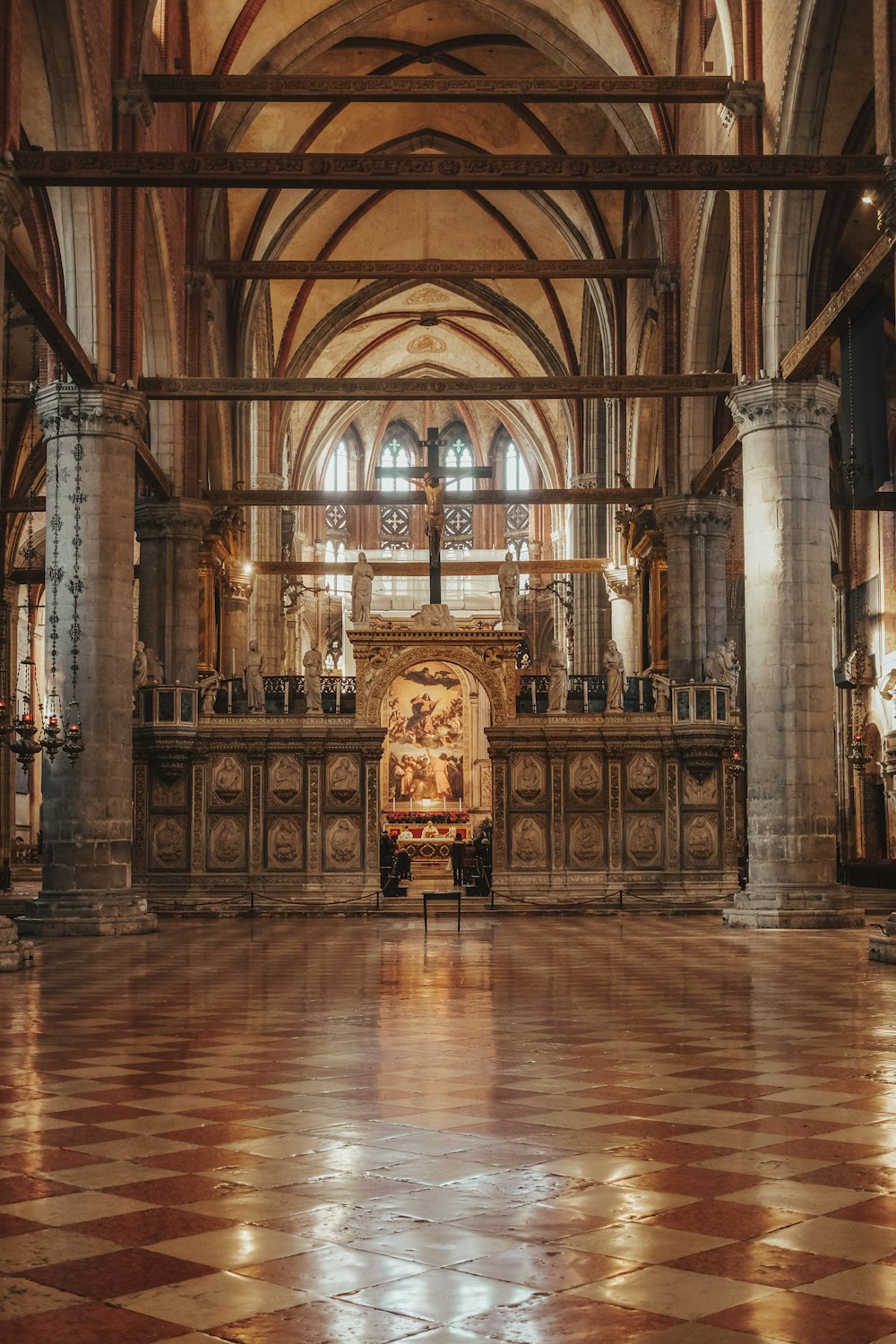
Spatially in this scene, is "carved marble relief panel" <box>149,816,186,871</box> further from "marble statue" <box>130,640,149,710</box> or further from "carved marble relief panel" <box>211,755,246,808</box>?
"marble statue" <box>130,640,149,710</box>

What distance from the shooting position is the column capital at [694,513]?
1154 inches

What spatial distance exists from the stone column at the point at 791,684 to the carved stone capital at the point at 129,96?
32.7ft

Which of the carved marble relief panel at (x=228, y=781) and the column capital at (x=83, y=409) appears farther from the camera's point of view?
the carved marble relief panel at (x=228, y=781)

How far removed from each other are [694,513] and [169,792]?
10.9 metres

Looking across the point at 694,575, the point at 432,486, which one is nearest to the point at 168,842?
the point at 432,486

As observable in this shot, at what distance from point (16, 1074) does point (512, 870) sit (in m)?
19.7

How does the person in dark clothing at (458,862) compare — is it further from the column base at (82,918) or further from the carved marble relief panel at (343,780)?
the column base at (82,918)

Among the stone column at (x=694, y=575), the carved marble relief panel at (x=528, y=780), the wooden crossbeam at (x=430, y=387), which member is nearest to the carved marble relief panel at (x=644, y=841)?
the carved marble relief panel at (x=528, y=780)

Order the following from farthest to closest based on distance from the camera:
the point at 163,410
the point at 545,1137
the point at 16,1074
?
the point at 163,410 → the point at 16,1074 → the point at 545,1137

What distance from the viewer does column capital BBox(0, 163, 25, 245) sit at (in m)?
15.4

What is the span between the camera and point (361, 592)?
29344 mm

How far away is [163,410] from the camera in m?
28.7

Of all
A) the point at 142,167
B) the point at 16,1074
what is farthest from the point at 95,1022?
the point at 142,167

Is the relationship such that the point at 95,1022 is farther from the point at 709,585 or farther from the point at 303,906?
the point at 709,585
